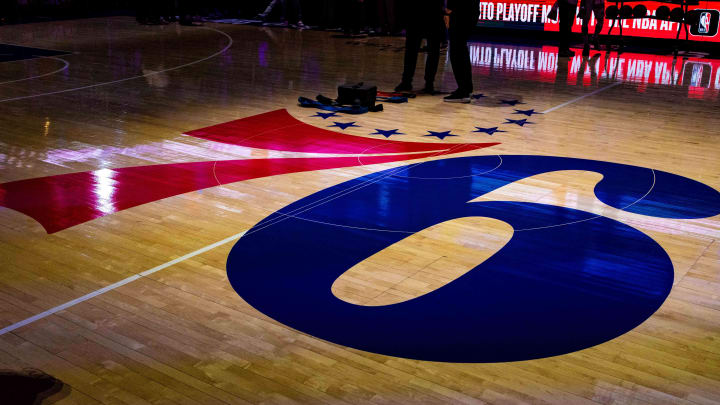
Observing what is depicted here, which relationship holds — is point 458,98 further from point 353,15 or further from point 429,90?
point 353,15

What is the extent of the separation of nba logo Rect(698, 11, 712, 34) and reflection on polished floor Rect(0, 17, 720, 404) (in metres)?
4.83

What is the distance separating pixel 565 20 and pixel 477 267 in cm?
829

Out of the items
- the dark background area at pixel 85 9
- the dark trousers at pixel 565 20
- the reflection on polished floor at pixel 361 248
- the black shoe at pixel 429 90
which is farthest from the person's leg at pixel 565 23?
the dark background area at pixel 85 9

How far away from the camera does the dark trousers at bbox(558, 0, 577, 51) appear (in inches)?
430

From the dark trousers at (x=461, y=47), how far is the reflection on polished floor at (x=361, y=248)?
0.91 feet

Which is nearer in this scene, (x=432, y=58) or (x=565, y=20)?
(x=432, y=58)

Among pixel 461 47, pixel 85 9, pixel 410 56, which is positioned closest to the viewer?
pixel 461 47

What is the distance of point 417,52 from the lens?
8.00 m

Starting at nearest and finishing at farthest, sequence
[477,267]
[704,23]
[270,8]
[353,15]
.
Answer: [477,267] → [704,23] → [353,15] → [270,8]

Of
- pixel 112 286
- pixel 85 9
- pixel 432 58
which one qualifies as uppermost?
pixel 85 9

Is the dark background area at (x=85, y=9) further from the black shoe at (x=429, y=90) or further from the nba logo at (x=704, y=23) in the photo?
the black shoe at (x=429, y=90)

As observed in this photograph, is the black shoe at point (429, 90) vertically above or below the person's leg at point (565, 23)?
below

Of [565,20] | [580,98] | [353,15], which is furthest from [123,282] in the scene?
[353,15]

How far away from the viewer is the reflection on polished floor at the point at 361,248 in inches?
114
